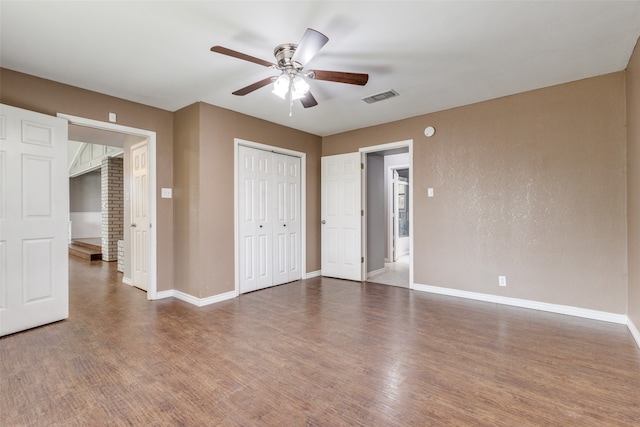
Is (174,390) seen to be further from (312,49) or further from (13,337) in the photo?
(312,49)

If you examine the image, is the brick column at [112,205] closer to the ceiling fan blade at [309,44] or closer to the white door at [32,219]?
the white door at [32,219]

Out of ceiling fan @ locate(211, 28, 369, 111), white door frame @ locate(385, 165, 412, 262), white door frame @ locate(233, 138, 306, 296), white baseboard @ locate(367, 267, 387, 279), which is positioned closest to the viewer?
ceiling fan @ locate(211, 28, 369, 111)

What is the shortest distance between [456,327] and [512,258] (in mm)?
1240

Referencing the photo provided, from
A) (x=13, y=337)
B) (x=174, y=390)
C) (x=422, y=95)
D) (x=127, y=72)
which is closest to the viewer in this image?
(x=174, y=390)

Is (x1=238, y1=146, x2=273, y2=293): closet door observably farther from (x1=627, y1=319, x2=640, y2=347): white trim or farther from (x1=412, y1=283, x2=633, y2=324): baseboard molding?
(x1=627, y1=319, x2=640, y2=347): white trim

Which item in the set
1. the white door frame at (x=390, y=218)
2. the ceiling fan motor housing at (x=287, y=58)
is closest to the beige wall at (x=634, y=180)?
the ceiling fan motor housing at (x=287, y=58)

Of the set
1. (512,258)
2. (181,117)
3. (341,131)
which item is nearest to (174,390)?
(181,117)

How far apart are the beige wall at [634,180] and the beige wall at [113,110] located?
480 centimetres

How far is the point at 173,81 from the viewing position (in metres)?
3.10

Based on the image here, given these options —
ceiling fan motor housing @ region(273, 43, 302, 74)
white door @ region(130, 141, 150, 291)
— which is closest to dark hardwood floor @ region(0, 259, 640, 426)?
white door @ region(130, 141, 150, 291)

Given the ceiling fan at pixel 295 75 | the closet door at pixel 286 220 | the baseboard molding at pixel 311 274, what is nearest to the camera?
the ceiling fan at pixel 295 75

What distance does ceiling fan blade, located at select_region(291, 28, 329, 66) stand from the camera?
6.02 ft

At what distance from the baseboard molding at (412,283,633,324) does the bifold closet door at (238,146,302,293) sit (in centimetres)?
200

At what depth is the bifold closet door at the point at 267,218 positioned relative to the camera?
4.18 m
